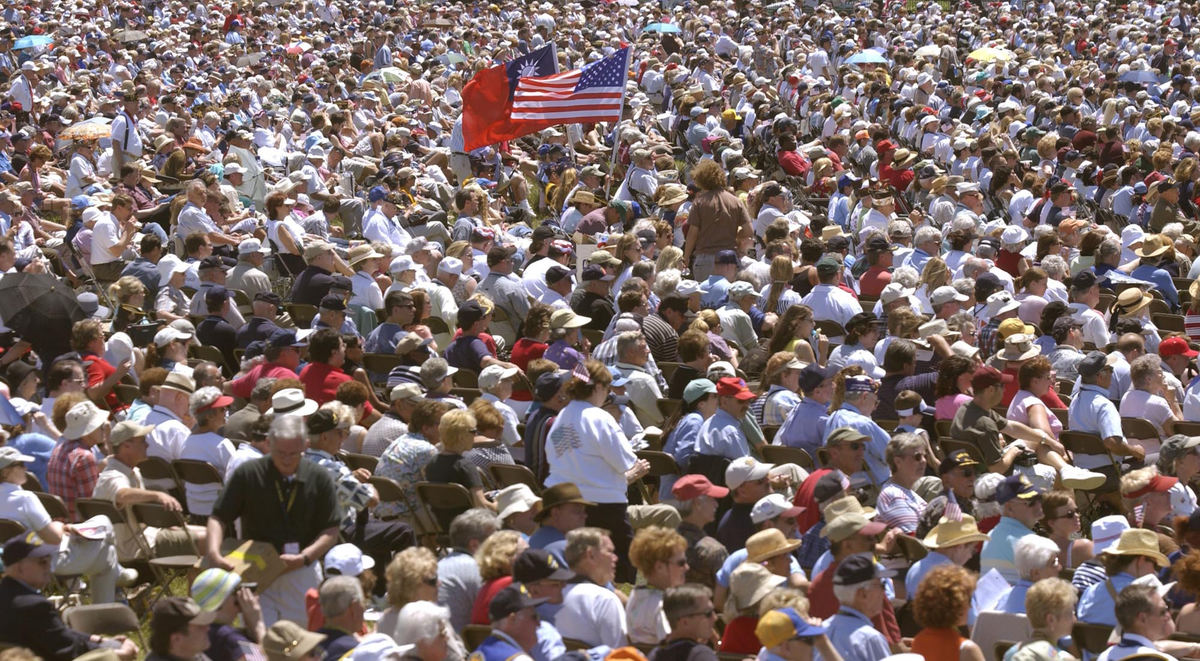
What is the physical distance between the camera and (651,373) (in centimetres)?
1110

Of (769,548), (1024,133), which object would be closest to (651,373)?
(769,548)

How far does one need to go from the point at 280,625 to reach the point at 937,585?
2726 mm

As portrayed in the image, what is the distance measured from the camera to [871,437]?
363 inches

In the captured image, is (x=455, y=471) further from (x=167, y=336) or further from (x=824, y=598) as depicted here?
(x=167, y=336)

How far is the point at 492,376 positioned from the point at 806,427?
6.84 ft

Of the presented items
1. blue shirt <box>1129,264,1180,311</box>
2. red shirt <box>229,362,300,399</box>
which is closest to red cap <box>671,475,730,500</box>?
red shirt <box>229,362,300,399</box>

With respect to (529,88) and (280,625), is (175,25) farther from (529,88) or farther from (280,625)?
(280,625)

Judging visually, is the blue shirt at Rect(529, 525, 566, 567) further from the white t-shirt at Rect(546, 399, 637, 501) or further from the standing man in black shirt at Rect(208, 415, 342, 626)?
the standing man in black shirt at Rect(208, 415, 342, 626)

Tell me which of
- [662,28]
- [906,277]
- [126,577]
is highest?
[126,577]

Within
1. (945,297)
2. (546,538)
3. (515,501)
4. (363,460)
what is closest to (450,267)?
(945,297)

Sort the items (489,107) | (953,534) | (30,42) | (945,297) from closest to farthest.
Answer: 1. (953,534)
2. (945,297)
3. (489,107)
4. (30,42)

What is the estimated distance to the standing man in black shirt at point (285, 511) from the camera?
749cm

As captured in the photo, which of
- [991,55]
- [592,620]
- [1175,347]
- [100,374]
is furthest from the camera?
[991,55]

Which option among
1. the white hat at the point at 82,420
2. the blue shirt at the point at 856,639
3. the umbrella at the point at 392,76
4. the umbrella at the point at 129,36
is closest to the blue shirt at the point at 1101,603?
the blue shirt at the point at 856,639
